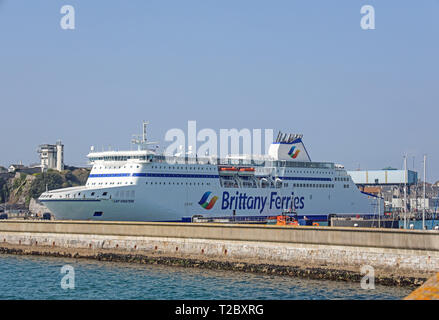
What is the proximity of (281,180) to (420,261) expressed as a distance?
4379 cm

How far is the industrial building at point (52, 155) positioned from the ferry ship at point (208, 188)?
95.7 metres

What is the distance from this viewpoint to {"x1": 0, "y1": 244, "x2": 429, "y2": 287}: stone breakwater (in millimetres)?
27847

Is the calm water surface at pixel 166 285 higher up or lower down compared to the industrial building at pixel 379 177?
lower down

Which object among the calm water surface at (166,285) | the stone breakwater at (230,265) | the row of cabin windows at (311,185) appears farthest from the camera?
the row of cabin windows at (311,185)

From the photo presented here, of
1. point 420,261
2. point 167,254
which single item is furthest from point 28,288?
point 420,261

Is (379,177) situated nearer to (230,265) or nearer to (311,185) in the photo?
(311,185)

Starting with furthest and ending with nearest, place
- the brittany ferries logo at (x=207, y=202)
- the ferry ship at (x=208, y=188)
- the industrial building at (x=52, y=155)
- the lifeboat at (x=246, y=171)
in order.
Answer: the industrial building at (x=52, y=155) → the lifeboat at (x=246, y=171) → the brittany ferries logo at (x=207, y=202) → the ferry ship at (x=208, y=188)

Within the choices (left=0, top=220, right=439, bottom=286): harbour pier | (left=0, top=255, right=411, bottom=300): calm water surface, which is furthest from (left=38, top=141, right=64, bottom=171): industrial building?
(left=0, top=255, right=411, bottom=300): calm water surface

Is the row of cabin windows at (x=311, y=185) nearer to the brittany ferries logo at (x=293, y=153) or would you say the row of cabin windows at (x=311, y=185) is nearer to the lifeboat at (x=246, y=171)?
the brittany ferries logo at (x=293, y=153)

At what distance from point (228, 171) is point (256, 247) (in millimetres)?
32301

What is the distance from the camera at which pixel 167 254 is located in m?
37.4

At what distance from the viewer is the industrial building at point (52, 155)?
15938 centimetres

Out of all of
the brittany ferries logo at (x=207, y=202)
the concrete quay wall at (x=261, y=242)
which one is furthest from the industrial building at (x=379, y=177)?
the concrete quay wall at (x=261, y=242)
